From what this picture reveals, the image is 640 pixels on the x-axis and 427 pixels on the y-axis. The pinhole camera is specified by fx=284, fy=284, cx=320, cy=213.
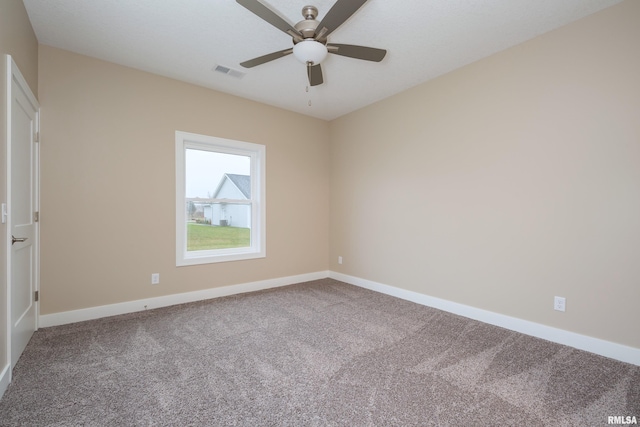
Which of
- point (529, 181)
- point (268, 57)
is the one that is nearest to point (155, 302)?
point (268, 57)

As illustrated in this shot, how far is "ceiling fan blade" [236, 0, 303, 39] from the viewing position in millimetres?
1724

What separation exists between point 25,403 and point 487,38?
4.30 metres

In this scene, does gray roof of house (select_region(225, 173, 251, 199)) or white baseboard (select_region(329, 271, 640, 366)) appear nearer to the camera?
white baseboard (select_region(329, 271, 640, 366))

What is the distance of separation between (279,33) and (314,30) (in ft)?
2.30

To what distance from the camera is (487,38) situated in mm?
2582

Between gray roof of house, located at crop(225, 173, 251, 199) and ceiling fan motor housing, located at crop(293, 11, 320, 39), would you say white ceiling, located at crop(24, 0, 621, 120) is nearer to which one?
ceiling fan motor housing, located at crop(293, 11, 320, 39)

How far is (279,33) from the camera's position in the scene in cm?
253

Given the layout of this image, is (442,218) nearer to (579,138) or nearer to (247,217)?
(579,138)

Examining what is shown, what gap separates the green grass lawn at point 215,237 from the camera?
12.1 ft

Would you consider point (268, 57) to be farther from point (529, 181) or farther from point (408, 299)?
point (408, 299)

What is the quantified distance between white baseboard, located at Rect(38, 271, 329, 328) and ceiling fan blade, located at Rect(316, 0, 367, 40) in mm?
3143

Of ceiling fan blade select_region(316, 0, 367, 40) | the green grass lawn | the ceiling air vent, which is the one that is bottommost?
the green grass lawn
